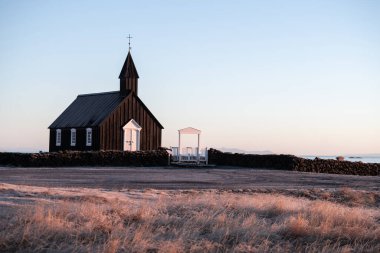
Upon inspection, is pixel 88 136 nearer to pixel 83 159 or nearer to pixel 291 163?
pixel 83 159

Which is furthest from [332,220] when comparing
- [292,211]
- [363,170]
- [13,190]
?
[363,170]

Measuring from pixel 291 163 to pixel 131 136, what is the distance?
53.5 feet

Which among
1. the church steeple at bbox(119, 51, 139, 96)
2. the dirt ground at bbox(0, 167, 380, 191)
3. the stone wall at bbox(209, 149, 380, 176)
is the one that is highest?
the church steeple at bbox(119, 51, 139, 96)

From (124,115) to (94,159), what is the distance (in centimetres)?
926

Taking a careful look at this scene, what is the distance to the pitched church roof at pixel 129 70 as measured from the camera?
164 ft

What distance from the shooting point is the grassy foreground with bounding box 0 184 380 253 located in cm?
1036

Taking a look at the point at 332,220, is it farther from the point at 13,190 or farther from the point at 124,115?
the point at 124,115

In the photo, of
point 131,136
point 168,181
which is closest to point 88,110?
point 131,136

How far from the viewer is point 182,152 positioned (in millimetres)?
43750

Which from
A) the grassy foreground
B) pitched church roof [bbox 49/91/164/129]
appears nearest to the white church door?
pitched church roof [bbox 49/91/164/129]

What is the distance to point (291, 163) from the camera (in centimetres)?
3750

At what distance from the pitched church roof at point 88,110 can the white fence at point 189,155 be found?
7.54 m

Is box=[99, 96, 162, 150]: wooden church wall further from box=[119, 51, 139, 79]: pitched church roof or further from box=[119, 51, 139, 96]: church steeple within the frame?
box=[119, 51, 139, 79]: pitched church roof

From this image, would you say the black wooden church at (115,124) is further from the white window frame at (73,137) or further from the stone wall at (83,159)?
the stone wall at (83,159)
